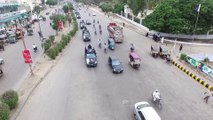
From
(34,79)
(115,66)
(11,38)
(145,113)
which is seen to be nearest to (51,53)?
(34,79)

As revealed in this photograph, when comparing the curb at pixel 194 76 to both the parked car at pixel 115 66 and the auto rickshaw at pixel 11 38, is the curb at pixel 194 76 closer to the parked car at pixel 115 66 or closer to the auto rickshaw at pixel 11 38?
the parked car at pixel 115 66

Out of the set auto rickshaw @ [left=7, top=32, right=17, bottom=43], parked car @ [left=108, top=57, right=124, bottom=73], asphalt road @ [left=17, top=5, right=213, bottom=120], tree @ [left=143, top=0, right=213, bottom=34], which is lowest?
asphalt road @ [left=17, top=5, right=213, bottom=120]

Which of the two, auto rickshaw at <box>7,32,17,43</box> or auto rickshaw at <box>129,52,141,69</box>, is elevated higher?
auto rickshaw at <box>7,32,17,43</box>

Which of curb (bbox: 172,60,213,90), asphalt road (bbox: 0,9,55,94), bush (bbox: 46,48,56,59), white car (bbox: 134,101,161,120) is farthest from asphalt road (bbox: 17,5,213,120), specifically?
asphalt road (bbox: 0,9,55,94)

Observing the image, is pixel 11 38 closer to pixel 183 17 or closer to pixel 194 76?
pixel 183 17

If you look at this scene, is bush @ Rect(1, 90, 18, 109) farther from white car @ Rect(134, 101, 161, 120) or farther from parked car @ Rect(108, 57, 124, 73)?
parked car @ Rect(108, 57, 124, 73)

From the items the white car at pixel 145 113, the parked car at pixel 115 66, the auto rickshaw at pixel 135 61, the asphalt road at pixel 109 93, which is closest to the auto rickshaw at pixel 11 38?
the asphalt road at pixel 109 93
